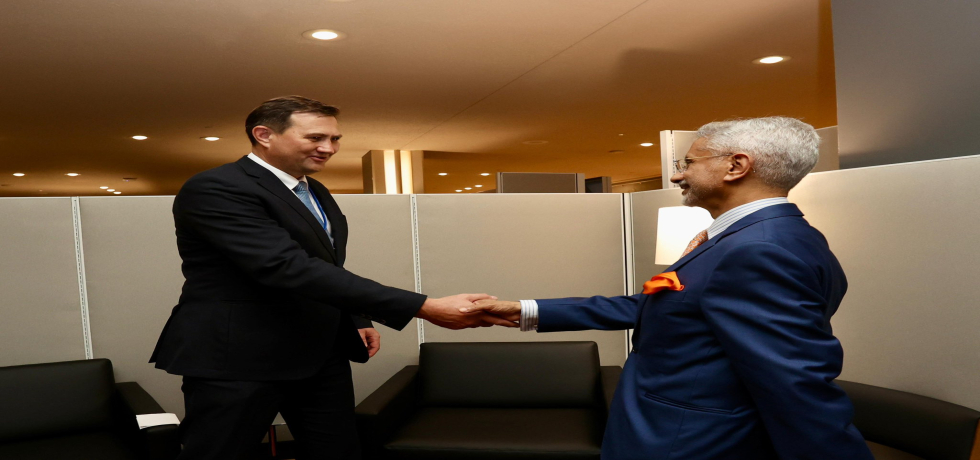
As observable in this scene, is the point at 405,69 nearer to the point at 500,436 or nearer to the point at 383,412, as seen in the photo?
the point at 383,412

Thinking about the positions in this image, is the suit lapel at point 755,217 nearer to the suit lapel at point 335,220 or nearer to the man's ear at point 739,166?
the man's ear at point 739,166

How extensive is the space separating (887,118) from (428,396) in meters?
2.52

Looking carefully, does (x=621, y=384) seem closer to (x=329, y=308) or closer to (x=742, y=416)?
(x=742, y=416)

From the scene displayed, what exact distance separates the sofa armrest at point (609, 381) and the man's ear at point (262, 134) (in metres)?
1.83

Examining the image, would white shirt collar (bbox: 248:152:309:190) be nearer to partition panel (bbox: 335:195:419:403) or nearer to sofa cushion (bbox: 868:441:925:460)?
partition panel (bbox: 335:195:419:403)

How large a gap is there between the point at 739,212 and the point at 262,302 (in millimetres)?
1444

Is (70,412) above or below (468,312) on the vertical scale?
below

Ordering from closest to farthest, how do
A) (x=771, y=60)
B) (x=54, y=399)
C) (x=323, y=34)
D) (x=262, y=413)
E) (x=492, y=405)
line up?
(x=262, y=413) → (x=54, y=399) → (x=492, y=405) → (x=323, y=34) → (x=771, y=60)

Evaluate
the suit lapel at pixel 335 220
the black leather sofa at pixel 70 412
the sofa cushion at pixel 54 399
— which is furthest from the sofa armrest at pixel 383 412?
the sofa cushion at pixel 54 399

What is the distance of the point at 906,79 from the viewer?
2.58 m

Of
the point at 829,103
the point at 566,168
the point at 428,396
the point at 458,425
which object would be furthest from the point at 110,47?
the point at 566,168

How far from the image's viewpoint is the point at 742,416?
4.16ft

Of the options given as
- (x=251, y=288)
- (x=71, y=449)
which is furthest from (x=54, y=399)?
(x=251, y=288)

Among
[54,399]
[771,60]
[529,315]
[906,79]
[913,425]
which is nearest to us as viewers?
[529,315]
